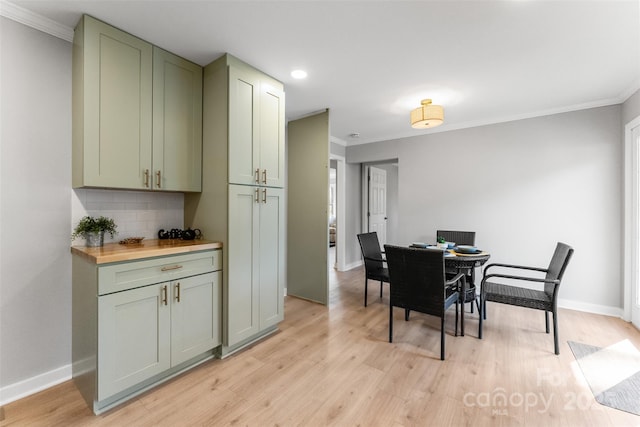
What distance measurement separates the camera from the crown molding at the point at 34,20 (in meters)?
1.68

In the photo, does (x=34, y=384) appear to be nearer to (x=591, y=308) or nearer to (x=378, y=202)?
(x=591, y=308)

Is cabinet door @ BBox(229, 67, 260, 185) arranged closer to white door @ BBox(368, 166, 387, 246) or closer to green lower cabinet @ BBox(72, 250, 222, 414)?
green lower cabinet @ BBox(72, 250, 222, 414)

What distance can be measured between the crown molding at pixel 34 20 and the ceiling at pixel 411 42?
50mm

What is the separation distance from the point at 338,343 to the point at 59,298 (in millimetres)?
2157

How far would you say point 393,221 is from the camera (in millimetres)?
6742

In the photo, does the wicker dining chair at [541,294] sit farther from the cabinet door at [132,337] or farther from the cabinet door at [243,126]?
the cabinet door at [132,337]

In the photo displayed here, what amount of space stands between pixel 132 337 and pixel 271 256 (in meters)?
1.19

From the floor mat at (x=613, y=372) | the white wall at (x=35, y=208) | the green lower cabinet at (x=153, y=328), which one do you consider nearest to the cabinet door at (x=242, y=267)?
the green lower cabinet at (x=153, y=328)

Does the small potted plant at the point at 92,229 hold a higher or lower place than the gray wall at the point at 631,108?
lower

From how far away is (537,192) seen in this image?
11.5 feet

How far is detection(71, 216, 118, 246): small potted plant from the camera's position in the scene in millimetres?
1913

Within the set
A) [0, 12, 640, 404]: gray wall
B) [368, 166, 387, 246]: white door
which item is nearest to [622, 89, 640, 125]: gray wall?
[0, 12, 640, 404]: gray wall

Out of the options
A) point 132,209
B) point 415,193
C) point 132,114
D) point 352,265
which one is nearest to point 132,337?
point 132,209

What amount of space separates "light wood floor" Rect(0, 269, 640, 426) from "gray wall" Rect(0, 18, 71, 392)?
0.35 meters
